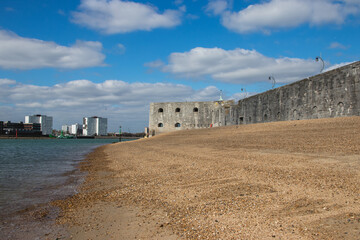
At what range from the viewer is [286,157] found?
7836mm

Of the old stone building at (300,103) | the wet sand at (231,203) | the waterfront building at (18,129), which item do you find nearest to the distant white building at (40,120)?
the waterfront building at (18,129)

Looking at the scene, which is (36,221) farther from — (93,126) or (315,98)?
(93,126)

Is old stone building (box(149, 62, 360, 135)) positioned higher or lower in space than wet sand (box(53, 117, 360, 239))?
higher

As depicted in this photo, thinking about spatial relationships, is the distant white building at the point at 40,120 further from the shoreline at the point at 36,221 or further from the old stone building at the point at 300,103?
the shoreline at the point at 36,221

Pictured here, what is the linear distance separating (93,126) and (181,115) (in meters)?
164

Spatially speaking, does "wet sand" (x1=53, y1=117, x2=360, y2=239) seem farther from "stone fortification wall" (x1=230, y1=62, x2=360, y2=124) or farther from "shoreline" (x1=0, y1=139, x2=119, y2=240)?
"stone fortification wall" (x1=230, y1=62, x2=360, y2=124)

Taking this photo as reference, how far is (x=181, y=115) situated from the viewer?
136 ft

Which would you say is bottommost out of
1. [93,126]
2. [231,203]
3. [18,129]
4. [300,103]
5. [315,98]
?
[231,203]

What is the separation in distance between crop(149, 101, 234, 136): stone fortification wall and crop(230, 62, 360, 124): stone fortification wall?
14.0m

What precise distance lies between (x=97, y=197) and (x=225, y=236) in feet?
11.5

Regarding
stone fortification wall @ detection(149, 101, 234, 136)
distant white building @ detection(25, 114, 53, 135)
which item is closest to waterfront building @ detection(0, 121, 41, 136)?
distant white building @ detection(25, 114, 53, 135)

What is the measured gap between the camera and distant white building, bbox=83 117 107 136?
621ft

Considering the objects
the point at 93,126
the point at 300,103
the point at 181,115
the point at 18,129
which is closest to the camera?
the point at 300,103

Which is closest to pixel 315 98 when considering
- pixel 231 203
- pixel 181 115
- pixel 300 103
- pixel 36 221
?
pixel 300 103
